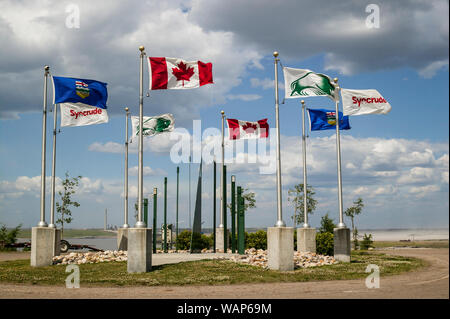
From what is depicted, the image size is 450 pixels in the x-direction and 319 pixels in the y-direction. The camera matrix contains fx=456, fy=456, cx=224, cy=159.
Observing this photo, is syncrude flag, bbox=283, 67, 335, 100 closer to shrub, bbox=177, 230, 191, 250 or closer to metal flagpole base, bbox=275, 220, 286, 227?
metal flagpole base, bbox=275, 220, 286, 227

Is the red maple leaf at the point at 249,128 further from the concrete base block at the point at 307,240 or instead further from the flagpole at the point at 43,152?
the flagpole at the point at 43,152

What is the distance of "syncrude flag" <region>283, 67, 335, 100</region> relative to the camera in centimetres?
2108

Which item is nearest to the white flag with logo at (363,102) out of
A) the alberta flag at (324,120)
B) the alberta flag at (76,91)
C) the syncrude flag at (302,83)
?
the syncrude flag at (302,83)

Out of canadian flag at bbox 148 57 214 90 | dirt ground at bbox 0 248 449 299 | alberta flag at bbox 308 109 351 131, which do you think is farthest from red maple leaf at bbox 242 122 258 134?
dirt ground at bbox 0 248 449 299

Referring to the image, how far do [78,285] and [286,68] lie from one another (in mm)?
12884

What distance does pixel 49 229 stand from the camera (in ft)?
75.3

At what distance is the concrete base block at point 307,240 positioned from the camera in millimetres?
27000

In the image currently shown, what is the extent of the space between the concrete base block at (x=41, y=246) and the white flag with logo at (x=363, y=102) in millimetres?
16263

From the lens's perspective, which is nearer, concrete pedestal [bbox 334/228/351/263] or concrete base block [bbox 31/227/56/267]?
concrete base block [bbox 31/227/56/267]

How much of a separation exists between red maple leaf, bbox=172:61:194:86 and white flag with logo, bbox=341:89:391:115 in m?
7.99

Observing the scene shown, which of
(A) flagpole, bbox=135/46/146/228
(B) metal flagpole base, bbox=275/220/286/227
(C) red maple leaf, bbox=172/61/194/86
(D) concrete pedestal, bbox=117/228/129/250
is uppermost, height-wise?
(C) red maple leaf, bbox=172/61/194/86

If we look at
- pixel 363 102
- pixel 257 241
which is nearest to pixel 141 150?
pixel 363 102
